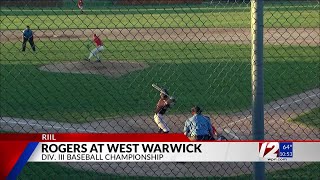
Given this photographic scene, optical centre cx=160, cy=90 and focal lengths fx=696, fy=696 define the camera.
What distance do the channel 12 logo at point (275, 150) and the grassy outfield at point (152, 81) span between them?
1071 cm

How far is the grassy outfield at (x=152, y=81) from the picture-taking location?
17.9m

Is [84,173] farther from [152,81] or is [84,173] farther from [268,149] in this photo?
[152,81]

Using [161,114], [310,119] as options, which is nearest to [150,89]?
[161,114]

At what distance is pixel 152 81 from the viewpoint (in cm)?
2102

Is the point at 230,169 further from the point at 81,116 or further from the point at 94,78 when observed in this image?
the point at 94,78

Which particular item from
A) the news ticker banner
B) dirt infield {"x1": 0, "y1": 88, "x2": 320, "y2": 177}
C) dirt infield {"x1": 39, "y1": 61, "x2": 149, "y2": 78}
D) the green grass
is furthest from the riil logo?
dirt infield {"x1": 39, "y1": 61, "x2": 149, "y2": 78}

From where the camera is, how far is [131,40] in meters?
30.5

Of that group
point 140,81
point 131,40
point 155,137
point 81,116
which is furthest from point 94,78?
point 155,137

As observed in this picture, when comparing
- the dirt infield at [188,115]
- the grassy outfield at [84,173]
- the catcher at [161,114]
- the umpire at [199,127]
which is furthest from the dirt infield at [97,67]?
the grassy outfield at [84,173]

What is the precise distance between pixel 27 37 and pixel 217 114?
13.1m

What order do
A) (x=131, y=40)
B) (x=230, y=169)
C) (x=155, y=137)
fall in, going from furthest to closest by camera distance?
(x=131, y=40), (x=230, y=169), (x=155, y=137)

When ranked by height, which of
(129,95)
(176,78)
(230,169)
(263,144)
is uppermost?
(176,78)

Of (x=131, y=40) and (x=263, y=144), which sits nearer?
(x=263, y=144)

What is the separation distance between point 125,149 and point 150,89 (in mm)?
14099
